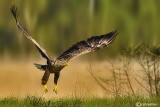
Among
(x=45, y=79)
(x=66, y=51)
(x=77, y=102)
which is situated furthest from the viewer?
(x=66, y=51)

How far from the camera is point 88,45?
10836 mm

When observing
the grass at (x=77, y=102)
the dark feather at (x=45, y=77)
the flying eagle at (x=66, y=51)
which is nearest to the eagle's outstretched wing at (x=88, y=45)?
the flying eagle at (x=66, y=51)

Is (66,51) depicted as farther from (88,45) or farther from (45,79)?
(45,79)

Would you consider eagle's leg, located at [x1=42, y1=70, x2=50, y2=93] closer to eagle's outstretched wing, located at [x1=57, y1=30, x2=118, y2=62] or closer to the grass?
the grass

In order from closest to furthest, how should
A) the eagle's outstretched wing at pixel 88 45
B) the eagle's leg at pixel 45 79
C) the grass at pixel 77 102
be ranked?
the grass at pixel 77 102 → the eagle's leg at pixel 45 79 → the eagle's outstretched wing at pixel 88 45

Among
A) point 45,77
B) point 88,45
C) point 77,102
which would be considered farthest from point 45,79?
point 88,45

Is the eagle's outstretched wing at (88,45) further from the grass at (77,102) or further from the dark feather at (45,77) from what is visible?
the grass at (77,102)

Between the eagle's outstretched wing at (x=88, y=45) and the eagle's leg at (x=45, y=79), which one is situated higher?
the eagle's outstretched wing at (x=88, y=45)

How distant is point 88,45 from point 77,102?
2.07 metres

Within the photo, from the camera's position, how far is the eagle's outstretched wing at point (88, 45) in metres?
10.3

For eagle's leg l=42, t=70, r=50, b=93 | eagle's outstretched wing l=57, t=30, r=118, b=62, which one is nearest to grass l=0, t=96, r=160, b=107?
eagle's leg l=42, t=70, r=50, b=93

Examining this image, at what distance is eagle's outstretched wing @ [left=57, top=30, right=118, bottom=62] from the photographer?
10.3 meters

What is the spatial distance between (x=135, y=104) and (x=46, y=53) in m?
2.55

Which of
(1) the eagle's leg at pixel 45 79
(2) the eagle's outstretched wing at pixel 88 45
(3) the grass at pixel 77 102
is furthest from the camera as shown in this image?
(2) the eagle's outstretched wing at pixel 88 45
